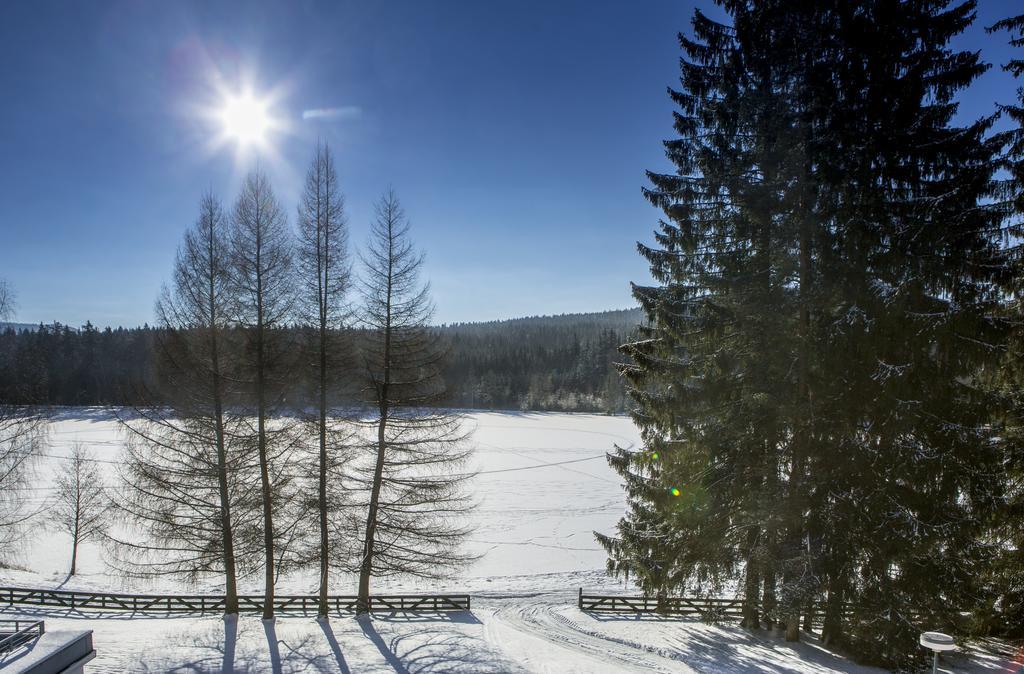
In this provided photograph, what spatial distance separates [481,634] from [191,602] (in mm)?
10806

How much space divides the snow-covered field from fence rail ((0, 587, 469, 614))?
865mm

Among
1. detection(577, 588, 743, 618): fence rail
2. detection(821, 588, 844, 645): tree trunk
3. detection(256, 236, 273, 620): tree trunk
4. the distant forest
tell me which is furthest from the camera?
the distant forest

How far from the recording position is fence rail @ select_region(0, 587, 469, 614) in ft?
53.1

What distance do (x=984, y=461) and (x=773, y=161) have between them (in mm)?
6614

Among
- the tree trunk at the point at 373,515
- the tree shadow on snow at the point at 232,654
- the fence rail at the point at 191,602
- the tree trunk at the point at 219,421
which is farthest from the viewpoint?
the fence rail at the point at 191,602

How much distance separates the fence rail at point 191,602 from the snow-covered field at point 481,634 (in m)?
0.87

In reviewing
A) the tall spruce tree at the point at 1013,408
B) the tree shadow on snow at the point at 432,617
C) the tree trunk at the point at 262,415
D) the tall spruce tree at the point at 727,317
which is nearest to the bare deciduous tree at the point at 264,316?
the tree trunk at the point at 262,415

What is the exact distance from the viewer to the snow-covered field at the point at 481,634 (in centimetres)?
1063

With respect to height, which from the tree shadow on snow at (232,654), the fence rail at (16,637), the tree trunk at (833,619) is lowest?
the tree shadow on snow at (232,654)

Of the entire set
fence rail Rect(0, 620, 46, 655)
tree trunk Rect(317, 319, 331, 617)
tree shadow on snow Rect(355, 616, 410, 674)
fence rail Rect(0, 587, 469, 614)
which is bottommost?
fence rail Rect(0, 587, 469, 614)

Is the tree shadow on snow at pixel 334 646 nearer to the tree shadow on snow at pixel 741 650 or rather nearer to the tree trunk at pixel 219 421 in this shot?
the tree trunk at pixel 219 421

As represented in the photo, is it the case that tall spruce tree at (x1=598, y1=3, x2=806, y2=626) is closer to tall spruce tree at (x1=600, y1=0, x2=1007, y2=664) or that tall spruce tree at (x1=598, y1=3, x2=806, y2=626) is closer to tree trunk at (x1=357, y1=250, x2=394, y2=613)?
tall spruce tree at (x1=600, y1=0, x2=1007, y2=664)

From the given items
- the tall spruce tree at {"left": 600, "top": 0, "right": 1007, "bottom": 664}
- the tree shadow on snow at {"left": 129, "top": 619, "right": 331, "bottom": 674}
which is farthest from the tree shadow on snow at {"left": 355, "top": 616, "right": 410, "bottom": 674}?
the tall spruce tree at {"left": 600, "top": 0, "right": 1007, "bottom": 664}

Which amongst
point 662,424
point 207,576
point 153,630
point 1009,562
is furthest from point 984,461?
point 207,576
